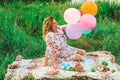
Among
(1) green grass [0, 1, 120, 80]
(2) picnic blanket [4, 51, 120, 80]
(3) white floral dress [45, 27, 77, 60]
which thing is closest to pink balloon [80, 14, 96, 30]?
(3) white floral dress [45, 27, 77, 60]

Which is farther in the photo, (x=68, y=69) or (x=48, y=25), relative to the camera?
(x=48, y=25)

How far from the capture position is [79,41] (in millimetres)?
6094

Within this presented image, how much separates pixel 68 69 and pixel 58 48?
1.19ft

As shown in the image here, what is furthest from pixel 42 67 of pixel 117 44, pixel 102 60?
pixel 117 44

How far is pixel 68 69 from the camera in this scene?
5031mm

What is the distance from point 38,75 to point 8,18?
1.57 metres

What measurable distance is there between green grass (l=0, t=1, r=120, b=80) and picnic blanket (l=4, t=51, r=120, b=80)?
0.14 metres

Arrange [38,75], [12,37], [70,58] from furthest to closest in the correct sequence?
[12,37]
[70,58]
[38,75]

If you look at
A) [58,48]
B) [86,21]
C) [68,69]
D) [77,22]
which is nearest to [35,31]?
[58,48]

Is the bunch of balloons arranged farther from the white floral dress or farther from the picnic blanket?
the picnic blanket

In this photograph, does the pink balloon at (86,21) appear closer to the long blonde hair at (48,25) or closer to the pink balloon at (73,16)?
the pink balloon at (73,16)

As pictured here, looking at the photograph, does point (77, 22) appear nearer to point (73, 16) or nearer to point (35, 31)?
point (73, 16)

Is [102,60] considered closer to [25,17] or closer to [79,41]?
[79,41]

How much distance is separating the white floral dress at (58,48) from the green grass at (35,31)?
445 millimetres
